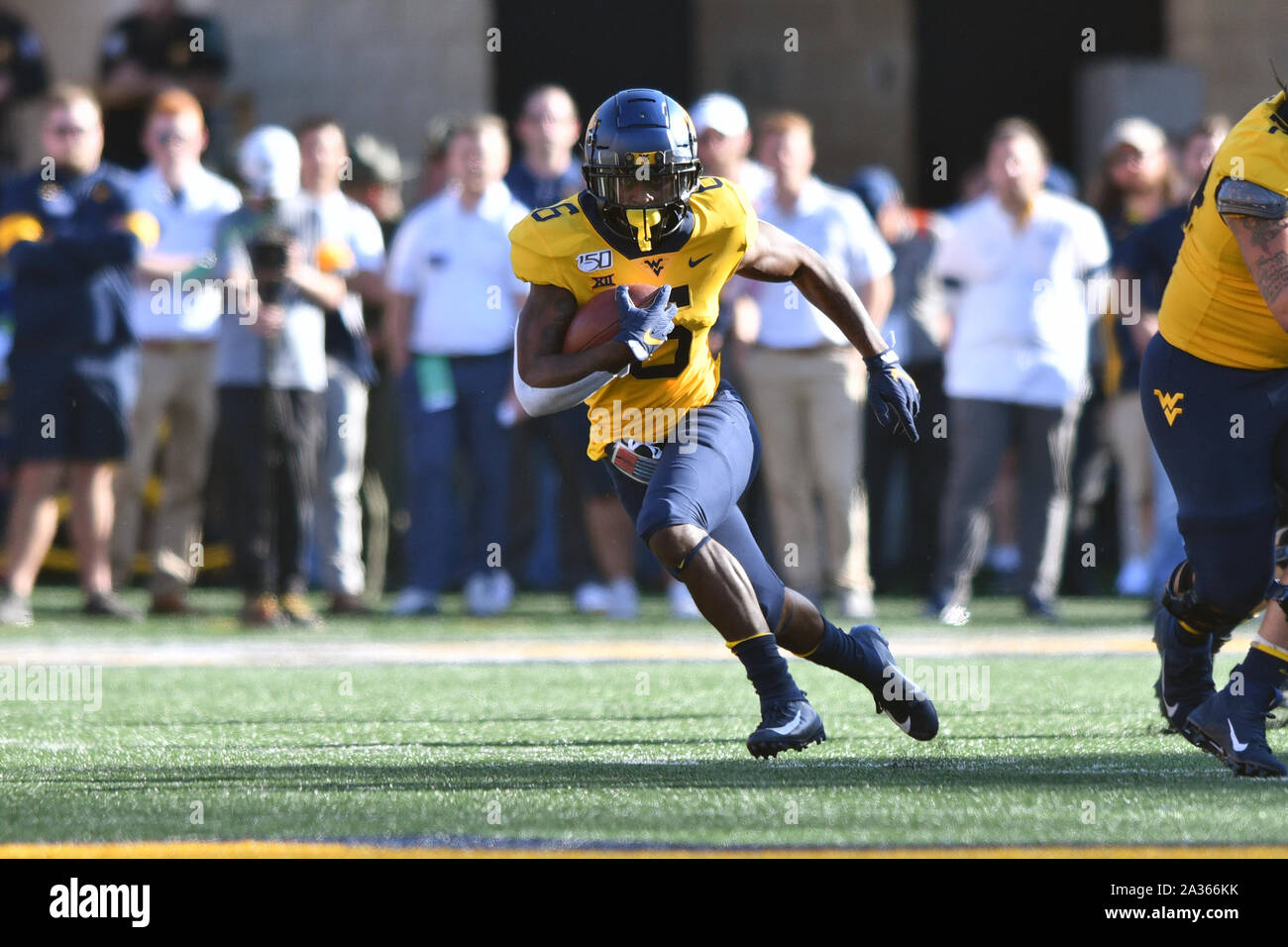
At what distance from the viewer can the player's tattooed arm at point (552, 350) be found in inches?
218

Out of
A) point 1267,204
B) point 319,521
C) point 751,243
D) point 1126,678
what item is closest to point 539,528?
point 319,521

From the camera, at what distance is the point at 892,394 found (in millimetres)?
5910

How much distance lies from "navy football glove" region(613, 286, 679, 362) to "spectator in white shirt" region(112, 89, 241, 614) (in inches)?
222

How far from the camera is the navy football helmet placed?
570 cm

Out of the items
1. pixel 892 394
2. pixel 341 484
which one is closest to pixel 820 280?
pixel 892 394

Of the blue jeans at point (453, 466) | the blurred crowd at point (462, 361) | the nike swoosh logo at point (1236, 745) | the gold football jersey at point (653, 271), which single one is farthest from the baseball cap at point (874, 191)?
the nike swoosh logo at point (1236, 745)

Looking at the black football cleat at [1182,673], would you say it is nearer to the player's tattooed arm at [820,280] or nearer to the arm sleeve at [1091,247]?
the player's tattooed arm at [820,280]

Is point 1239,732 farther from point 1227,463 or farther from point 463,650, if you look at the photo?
point 463,650

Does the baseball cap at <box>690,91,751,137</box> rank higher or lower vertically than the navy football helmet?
higher

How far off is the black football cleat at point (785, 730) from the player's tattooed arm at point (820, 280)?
41.7 inches

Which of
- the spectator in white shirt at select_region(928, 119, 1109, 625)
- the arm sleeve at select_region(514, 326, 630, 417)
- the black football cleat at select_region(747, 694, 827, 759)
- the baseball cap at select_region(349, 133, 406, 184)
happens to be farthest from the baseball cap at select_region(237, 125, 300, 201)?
the black football cleat at select_region(747, 694, 827, 759)

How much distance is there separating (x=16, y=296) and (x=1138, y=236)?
547 centimetres

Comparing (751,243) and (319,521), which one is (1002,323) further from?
(751,243)

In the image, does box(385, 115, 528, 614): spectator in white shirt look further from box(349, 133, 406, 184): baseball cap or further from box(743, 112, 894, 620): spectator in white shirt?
box(743, 112, 894, 620): spectator in white shirt
